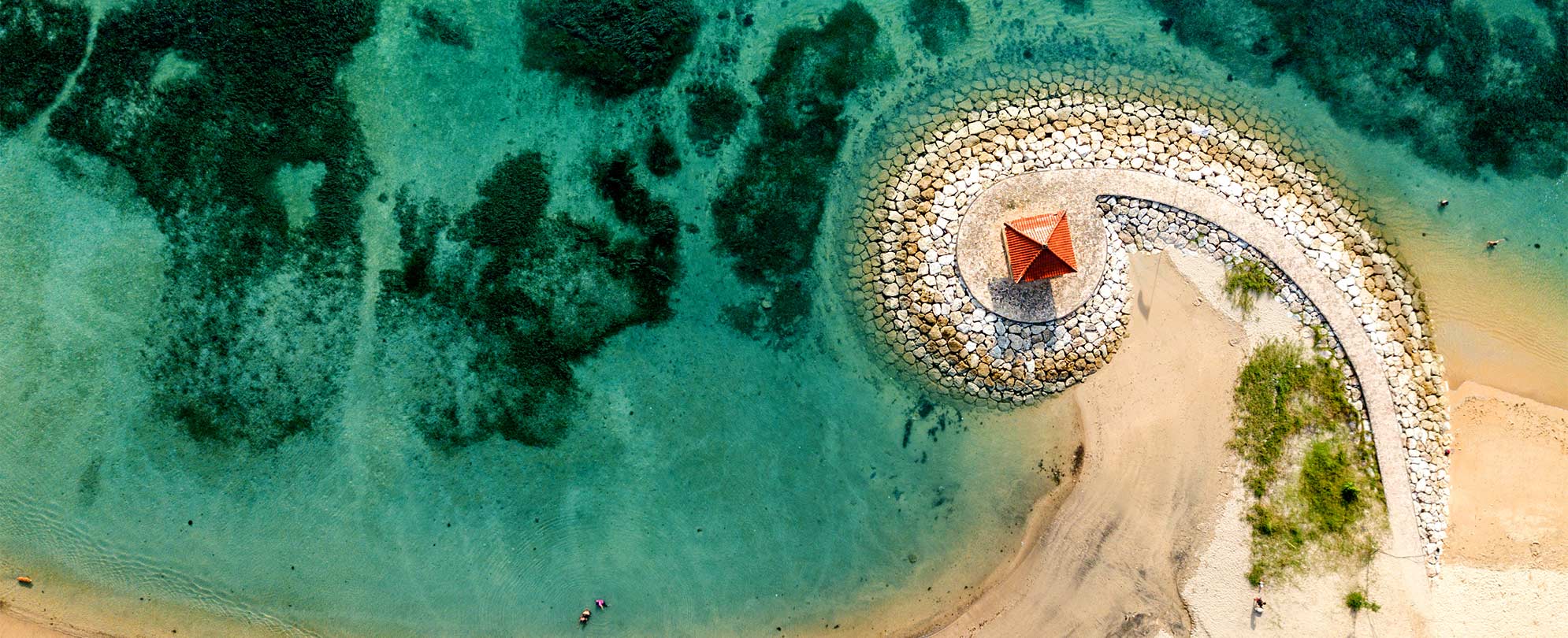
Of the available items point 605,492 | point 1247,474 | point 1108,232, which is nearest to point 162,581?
point 605,492

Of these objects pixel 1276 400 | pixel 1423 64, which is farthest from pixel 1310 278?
pixel 1423 64

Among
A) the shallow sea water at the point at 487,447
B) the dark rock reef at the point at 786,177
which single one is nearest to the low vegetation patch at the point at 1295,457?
the shallow sea water at the point at 487,447

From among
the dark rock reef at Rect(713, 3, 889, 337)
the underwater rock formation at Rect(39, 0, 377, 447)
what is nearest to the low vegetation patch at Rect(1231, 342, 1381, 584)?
the dark rock reef at Rect(713, 3, 889, 337)

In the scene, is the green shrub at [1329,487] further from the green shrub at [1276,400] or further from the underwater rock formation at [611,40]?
the underwater rock formation at [611,40]

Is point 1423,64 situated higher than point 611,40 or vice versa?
point 1423,64

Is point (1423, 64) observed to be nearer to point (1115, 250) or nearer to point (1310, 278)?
point (1310, 278)

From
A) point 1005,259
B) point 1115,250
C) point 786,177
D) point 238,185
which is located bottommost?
point 238,185
